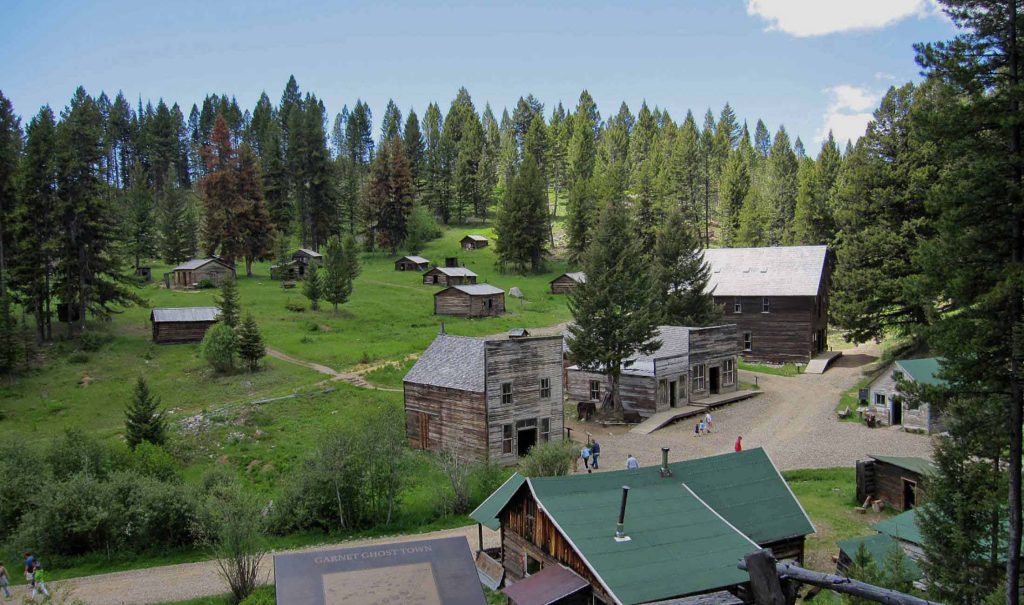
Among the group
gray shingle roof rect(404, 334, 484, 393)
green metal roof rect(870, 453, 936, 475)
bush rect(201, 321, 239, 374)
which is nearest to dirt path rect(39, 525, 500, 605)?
gray shingle roof rect(404, 334, 484, 393)

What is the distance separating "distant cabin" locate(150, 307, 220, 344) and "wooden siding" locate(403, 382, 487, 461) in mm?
21483

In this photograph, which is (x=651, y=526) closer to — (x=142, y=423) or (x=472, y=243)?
(x=142, y=423)

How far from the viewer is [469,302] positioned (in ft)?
209

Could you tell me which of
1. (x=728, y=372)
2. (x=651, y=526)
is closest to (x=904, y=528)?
(x=651, y=526)

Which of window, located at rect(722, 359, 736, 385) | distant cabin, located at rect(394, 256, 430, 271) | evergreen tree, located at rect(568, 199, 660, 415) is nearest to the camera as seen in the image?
evergreen tree, located at rect(568, 199, 660, 415)

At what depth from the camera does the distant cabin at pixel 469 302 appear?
63.7 m

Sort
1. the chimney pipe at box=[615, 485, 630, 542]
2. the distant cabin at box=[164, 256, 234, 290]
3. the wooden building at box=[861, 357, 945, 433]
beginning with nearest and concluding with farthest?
the chimney pipe at box=[615, 485, 630, 542] < the wooden building at box=[861, 357, 945, 433] < the distant cabin at box=[164, 256, 234, 290]

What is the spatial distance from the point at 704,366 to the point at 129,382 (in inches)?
1423

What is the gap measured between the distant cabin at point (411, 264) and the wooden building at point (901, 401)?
53091 mm

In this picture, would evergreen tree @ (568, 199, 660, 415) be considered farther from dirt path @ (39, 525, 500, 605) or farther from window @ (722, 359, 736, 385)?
dirt path @ (39, 525, 500, 605)

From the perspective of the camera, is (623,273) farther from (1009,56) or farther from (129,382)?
(129,382)

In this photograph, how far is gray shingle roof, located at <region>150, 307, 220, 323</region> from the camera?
169 ft

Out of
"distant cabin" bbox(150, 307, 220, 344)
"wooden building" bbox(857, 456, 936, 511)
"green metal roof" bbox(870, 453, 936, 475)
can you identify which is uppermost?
"distant cabin" bbox(150, 307, 220, 344)

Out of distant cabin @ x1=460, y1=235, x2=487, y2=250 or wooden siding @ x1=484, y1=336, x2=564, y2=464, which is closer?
wooden siding @ x1=484, y1=336, x2=564, y2=464
